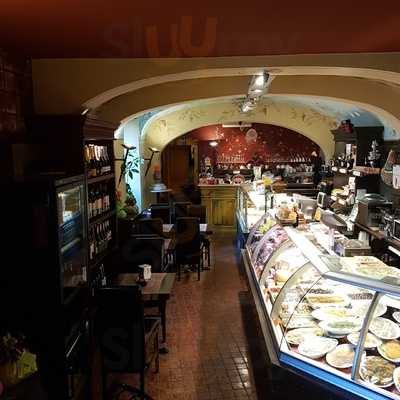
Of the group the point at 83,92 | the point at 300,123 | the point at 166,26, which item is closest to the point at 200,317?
the point at 83,92

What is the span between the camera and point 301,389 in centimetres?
391

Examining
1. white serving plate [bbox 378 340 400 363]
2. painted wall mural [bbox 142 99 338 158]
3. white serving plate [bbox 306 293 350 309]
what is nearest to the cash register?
white serving plate [bbox 306 293 350 309]

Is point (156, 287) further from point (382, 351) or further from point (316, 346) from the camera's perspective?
point (382, 351)

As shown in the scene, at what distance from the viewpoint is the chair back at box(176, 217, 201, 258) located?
7.61m

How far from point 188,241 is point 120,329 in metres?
3.83

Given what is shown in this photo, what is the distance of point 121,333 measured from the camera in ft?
12.8

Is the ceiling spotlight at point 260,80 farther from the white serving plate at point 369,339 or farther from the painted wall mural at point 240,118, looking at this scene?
the painted wall mural at point 240,118

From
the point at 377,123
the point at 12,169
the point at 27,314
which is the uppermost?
the point at 377,123

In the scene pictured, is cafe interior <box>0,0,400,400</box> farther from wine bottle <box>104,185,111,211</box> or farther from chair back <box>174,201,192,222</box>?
chair back <box>174,201,192,222</box>

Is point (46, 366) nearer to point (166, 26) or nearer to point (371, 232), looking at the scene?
point (166, 26)

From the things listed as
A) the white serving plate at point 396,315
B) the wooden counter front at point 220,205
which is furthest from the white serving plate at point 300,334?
the wooden counter front at point 220,205

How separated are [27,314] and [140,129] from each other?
22.1 ft

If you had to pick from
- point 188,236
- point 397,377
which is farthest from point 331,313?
point 188,236

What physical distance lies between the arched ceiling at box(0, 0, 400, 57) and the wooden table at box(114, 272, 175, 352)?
242cm
